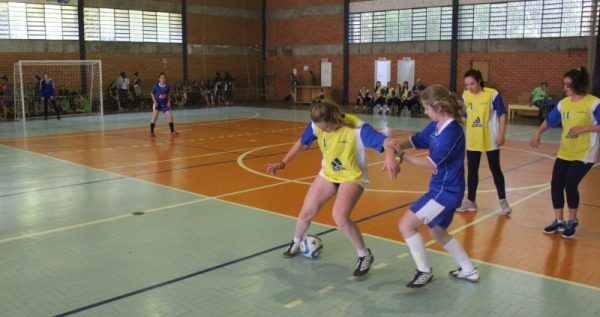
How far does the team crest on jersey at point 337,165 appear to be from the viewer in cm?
539

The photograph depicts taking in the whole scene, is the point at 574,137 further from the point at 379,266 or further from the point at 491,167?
the point at 379,266

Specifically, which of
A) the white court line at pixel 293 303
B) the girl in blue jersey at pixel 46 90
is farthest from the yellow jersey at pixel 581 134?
the girl in blue jersey at pixel 46 90

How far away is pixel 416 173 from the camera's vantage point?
444 inches

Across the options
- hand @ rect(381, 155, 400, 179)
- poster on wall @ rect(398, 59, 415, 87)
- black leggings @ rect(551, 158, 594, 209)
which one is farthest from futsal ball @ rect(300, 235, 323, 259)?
poster on wall @ rect(398, 59, 415, 87)

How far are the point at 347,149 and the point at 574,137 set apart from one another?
3087 millimetres

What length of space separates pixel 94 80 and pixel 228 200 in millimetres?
20901

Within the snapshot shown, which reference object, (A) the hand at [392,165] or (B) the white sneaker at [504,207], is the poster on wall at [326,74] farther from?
(A) the hand at [392,165]

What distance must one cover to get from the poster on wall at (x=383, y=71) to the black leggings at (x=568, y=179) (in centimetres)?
2261

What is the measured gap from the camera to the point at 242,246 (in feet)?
21.3

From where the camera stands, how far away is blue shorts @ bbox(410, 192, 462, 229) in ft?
16.0

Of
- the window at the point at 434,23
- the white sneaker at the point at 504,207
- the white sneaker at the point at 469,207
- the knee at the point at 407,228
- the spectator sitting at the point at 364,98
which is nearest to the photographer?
the knee at the point at 407,228

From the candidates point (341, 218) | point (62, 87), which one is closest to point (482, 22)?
point (62, 87)

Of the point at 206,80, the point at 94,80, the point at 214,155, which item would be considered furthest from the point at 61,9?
the point at 214,155

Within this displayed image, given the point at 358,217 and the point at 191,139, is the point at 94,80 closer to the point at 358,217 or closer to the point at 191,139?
the point at 191,139
